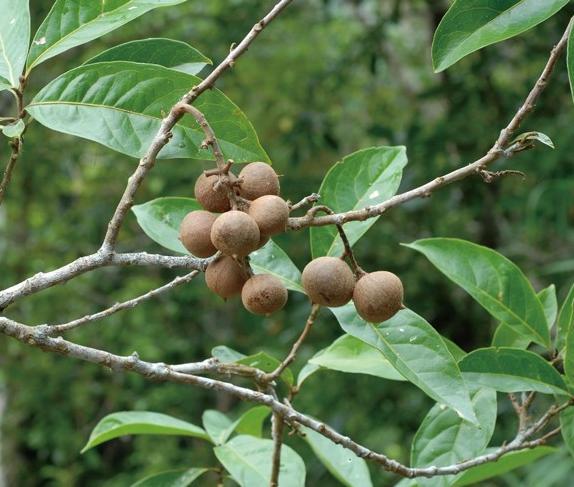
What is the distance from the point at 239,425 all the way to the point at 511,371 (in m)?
0.54

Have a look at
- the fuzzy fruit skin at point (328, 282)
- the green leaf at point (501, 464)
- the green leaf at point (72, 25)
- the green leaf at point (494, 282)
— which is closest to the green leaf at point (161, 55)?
the green leaf at point (72, 25)

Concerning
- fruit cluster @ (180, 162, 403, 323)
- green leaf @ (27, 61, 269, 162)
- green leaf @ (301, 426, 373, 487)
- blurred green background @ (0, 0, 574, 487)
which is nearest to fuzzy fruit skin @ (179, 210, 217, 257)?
fruit cluster @ (180, 162, 403, 323)

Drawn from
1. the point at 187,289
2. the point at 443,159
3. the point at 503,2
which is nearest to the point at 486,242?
the point at 443,159

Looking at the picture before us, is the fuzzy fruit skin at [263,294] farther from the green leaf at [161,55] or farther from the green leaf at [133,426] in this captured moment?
the green leaf at [133,426]

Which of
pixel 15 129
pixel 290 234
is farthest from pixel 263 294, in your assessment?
pixel 290 234

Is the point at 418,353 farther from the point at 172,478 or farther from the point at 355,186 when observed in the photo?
the point at 172,478

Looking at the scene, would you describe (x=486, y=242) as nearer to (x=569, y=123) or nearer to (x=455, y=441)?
(x=569, y=123)

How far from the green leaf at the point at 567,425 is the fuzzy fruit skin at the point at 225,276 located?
22.7 inches

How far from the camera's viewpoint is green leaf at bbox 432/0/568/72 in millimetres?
1050

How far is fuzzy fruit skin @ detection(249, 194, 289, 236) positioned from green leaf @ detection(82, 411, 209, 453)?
0.67 meters

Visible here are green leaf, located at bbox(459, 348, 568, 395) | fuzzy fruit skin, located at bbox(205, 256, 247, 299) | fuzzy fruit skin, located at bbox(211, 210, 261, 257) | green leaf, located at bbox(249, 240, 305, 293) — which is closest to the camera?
fuzzy fruit skin, located at bbox(211, 210, 261, 257)

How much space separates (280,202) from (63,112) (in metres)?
0.35

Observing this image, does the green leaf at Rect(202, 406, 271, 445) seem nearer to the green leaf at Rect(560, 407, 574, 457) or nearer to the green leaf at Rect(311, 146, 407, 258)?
the green leaf at Rect(311, 146, 407, 258)

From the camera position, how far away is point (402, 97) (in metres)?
5.26
